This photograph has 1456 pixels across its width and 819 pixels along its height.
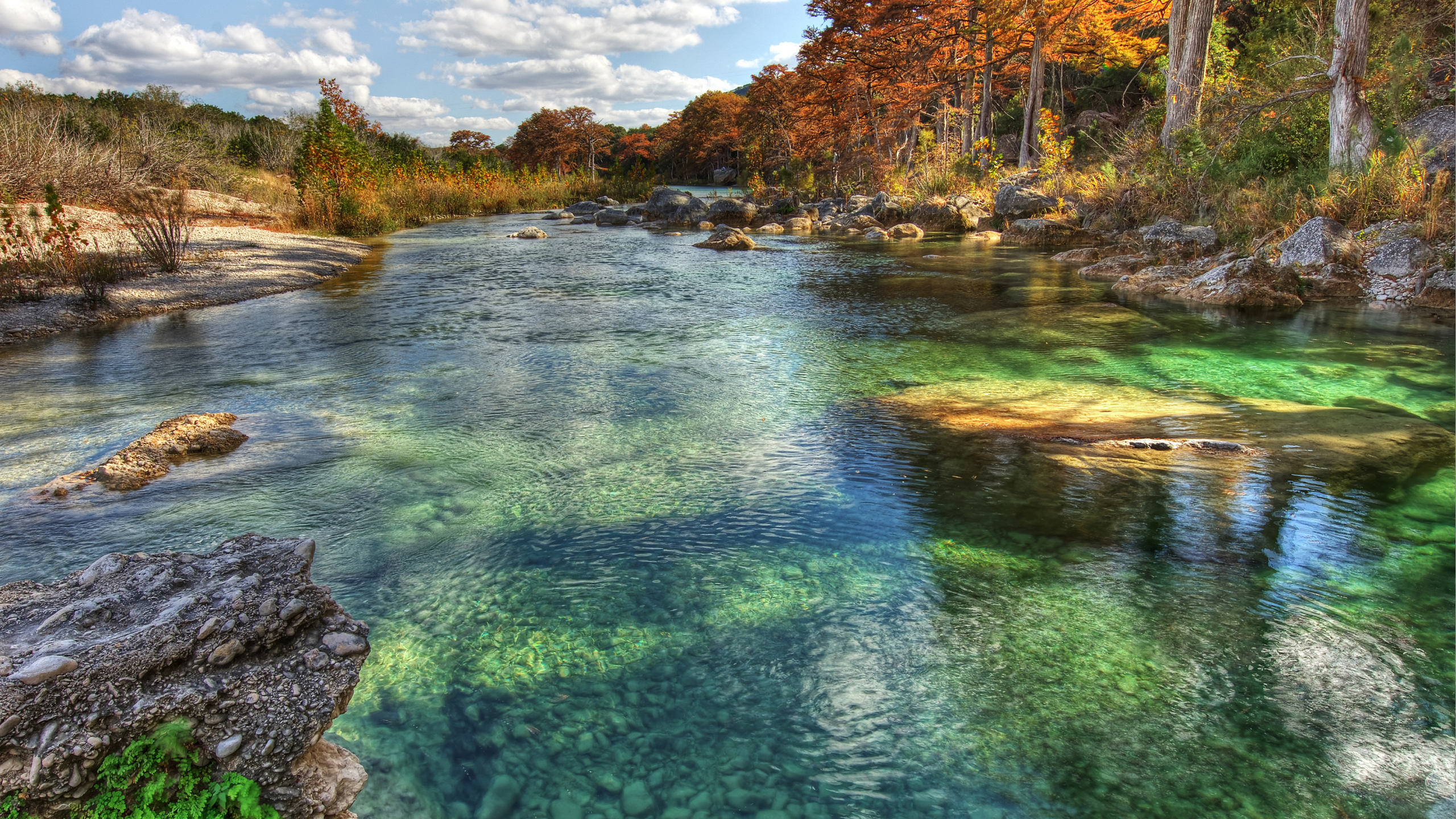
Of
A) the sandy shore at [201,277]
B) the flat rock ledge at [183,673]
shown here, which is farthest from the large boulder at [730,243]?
the flat rock ledge at [183,673]

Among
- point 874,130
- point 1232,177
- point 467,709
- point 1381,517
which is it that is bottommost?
point 467,709

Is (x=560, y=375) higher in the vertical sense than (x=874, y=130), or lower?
lower

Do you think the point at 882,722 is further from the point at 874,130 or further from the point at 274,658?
the point at 874,130

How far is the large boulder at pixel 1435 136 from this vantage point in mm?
9555

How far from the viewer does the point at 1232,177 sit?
11.7 meters

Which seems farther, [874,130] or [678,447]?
[874,130]

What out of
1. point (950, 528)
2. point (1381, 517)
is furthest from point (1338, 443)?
point (950, 528)

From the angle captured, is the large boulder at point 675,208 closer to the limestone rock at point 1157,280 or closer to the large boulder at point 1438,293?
the limestone rock at point 1157,280

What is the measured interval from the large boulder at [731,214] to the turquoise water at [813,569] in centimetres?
1961

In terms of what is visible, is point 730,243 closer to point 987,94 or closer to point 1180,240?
point 1180,240

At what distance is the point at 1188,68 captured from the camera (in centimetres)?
1397

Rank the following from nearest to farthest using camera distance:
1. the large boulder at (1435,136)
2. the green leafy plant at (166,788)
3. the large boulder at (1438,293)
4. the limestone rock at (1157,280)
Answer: the green leafy plant at (166,788) → the large boulder at (1438,293) → the large boulder at (1435,136) → the limestone rock at (1157,280)

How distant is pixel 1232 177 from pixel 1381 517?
1000cm

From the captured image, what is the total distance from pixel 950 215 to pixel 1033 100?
4868 mm
